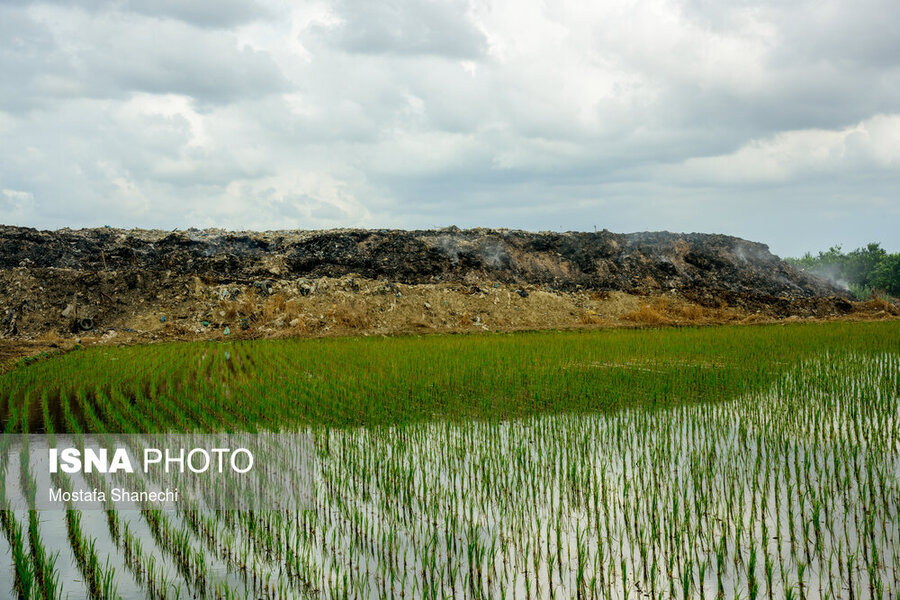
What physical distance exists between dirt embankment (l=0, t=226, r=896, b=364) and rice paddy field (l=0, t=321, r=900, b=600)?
10.1 m

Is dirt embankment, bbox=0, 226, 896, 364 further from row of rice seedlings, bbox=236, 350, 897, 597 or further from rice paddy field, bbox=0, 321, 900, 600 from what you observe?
row of rice seedlings, bbox=236, 350, 897, 597

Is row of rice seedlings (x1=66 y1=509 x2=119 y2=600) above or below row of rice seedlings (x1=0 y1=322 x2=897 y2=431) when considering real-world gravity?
below

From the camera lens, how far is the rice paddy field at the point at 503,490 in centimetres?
329

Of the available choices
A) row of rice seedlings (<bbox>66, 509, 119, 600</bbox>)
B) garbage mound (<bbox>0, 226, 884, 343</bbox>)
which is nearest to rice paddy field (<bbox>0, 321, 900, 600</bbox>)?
row of rice seedlings (<bbox>66, 509, 119, 600</bbox>)

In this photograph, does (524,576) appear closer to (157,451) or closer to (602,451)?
(602,451)

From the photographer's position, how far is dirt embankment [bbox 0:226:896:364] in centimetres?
1917

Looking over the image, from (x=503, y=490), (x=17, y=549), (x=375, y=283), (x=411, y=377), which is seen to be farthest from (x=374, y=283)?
(x=17, y=549)

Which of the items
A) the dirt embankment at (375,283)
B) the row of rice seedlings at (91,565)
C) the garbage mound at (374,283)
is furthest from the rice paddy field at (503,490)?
the dirt embankment at (375,283)

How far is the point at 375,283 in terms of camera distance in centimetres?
2197

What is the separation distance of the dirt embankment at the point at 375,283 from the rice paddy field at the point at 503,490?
10105 mm

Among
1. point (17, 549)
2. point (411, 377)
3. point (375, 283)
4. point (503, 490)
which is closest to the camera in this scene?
point (17, 549)

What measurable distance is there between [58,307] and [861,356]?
21276 mm

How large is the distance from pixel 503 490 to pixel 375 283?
58.5ft

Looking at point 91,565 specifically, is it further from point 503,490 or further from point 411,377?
point 411,377
